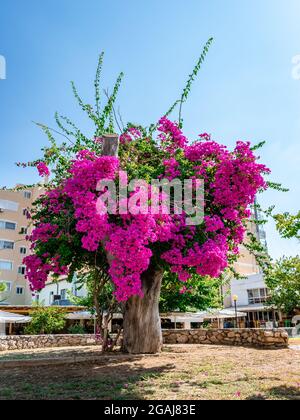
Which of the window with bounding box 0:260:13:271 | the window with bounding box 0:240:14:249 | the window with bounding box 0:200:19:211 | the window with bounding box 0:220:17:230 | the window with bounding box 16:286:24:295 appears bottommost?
the window with bounding box 16:286:24:295

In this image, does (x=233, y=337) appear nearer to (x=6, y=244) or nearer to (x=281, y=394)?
(x=281, y=394)

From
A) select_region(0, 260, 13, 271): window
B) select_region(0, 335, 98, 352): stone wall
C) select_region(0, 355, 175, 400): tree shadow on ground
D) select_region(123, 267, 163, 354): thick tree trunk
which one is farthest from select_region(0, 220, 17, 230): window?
select_region(0, 355, 175, 400): tree shadow on ground

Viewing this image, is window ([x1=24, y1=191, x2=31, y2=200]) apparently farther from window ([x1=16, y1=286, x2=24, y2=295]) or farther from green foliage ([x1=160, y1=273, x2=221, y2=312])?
green foliage ([x1=160, y1=273, x2=221, y2=312])

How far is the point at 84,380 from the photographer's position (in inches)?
300

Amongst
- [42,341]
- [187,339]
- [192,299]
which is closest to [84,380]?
[187,339]

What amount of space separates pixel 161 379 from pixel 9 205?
40858 mm

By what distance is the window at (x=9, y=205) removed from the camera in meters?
44.0

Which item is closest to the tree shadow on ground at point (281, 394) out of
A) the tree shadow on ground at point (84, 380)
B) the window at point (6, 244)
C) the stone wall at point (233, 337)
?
the tree shadow on ground at point (84, 380)

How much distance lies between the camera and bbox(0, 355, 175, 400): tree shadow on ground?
6.35 m

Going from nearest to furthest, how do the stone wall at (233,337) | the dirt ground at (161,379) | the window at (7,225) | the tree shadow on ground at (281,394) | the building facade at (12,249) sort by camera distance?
the tree shadow on ground at (281,394), the dirt ground at (161,379), the stone wall at (233,337), the building facade at (12,249), the window at (7,225)

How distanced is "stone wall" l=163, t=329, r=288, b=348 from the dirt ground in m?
3.44

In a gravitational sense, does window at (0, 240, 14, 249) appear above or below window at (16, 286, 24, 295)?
above

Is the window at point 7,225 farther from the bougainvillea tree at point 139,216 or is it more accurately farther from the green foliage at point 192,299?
the bougainvillea tree at point 139,216

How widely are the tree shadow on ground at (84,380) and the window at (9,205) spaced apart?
37.4m
